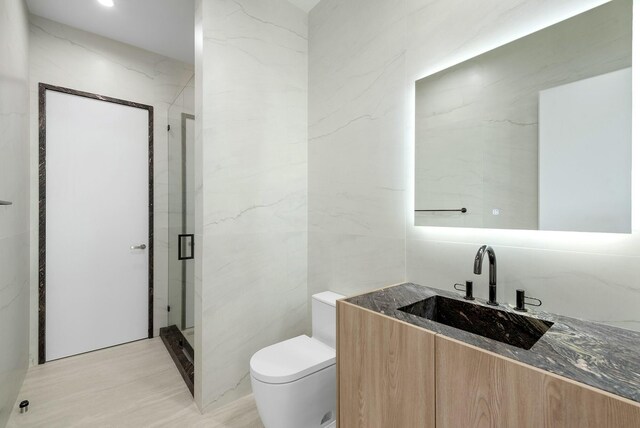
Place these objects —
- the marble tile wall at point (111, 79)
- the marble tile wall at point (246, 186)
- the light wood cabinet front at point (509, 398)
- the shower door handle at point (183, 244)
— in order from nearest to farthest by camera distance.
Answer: the light wood cabinet front at point (509, 398)
the marble tile wall at point (246, 186)
the marble tile wall at point (111, 79)
the shower door handle at point (183, 244)

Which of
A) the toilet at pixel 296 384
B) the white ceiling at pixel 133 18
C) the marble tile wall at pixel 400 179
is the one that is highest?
the white ceiling at pixel 133 18

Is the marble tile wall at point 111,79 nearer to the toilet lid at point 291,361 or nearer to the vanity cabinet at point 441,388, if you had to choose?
the toilet lid at point 291,361

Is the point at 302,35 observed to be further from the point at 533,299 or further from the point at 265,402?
the point at 265,402

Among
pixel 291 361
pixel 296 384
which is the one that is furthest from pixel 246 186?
pixel 296 384

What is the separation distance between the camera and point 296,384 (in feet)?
4.75

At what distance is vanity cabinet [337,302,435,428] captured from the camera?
3.14 feet

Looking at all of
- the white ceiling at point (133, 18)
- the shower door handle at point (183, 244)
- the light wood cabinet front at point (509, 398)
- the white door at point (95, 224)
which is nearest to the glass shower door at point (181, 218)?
the shower door handle at point (183, 244)

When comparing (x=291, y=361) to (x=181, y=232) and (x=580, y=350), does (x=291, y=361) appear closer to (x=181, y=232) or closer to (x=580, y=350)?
(x=580, y=350)

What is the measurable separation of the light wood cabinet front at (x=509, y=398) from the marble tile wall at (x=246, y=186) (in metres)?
1.40

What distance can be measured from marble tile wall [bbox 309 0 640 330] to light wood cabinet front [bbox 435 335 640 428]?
1.75 ft

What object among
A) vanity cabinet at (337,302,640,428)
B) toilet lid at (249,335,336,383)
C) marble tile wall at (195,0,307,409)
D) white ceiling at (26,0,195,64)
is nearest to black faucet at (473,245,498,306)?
vanity cabinet at (337,302,640,428)

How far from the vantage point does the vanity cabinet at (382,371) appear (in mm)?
958

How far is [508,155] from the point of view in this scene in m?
1.24

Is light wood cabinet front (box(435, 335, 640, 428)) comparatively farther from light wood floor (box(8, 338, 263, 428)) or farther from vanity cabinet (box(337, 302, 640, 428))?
light wood floor (box(8, 338, 263, 428))
